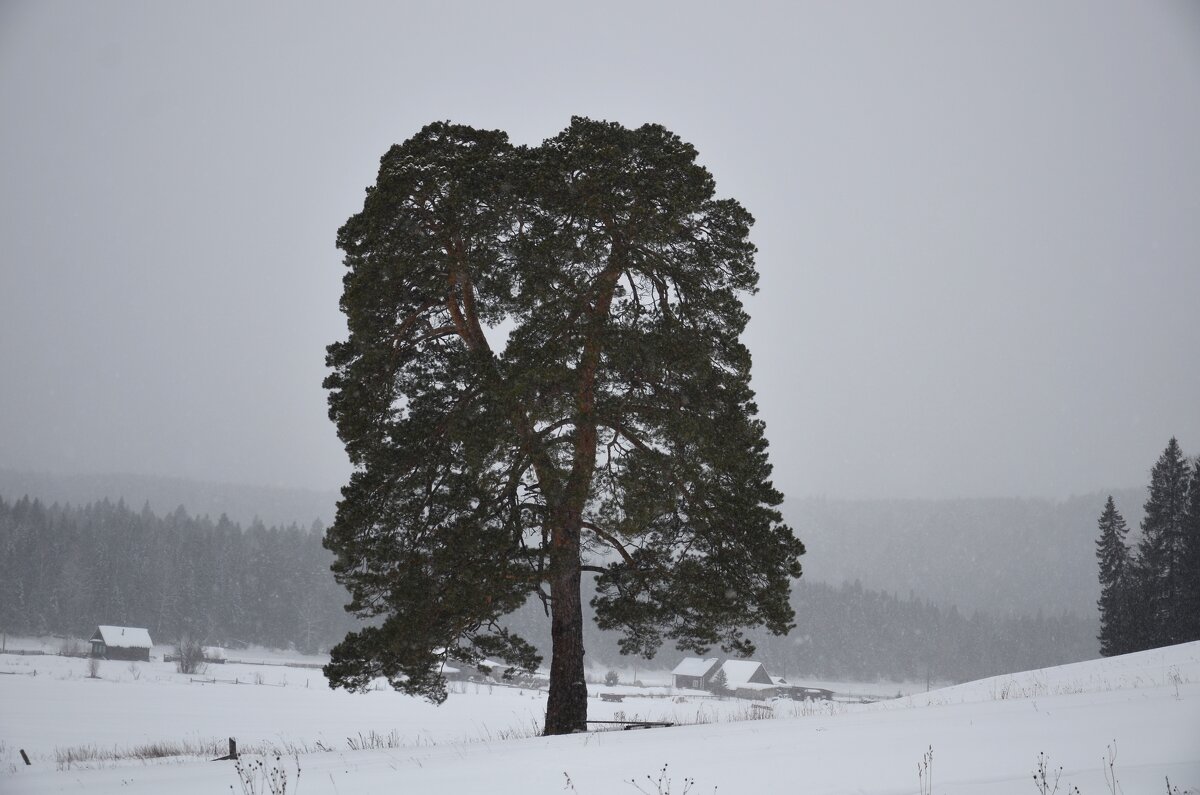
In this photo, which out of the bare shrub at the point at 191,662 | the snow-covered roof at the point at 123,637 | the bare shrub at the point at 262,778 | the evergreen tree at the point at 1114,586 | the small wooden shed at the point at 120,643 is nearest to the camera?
the bare shrub at the point at 262,778

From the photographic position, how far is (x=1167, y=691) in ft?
36.4

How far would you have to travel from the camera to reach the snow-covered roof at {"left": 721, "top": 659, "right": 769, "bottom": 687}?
89.2 m

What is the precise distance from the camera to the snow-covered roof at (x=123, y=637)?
240 ft

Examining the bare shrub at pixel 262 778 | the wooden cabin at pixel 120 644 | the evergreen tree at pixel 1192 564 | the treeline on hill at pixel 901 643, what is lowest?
the treeline on hill at pixel 901 643

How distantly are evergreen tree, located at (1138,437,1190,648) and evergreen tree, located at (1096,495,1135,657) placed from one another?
1.00 metres

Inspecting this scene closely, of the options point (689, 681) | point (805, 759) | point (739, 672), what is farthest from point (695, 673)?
point (805, 759)

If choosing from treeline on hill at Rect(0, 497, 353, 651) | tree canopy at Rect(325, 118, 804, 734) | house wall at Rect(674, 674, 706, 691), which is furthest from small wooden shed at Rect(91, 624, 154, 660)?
tree canopy at Rect(325, 118, 804, 734)

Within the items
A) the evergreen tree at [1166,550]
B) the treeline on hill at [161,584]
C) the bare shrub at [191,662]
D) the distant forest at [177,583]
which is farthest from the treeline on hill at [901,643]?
the evergreen tree at [1166,550]

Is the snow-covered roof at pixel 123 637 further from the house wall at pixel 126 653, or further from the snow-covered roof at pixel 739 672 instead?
the snow-covered roof at pixel 739 672

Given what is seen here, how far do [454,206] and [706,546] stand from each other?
7.44 m

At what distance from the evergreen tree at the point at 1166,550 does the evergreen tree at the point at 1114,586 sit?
3.29ft

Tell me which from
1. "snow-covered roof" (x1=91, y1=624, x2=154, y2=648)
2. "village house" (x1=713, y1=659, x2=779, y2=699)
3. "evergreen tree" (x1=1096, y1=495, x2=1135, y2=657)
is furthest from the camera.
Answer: "village house" (x1=713, y1=659, x2=779, y2=699)

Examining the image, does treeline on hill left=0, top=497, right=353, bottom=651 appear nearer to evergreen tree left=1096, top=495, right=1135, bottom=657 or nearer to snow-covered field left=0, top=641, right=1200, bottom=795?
evergreen tree left=1096, top=495, right=1135, bottom=657

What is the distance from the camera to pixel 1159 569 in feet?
145
